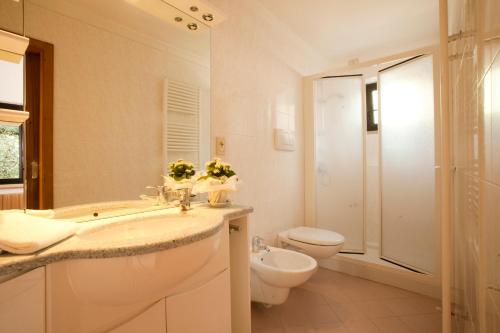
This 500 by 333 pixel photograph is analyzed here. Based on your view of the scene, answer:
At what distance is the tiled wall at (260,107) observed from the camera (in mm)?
1741

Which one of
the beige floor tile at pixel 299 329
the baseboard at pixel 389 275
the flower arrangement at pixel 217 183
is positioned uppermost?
the flower arrangement at pixel 217 183

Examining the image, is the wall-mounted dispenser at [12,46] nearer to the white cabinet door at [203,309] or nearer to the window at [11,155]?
the window at [11,155]

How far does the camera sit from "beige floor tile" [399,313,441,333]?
1.58 metres

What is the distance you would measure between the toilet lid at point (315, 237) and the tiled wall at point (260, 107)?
0.17m

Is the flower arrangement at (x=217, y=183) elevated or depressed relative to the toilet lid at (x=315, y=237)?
elevated

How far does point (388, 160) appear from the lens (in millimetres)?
2322

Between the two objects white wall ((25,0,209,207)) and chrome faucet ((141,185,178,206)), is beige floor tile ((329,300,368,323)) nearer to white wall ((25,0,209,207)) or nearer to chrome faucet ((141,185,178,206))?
chrome faucet ((141,185,178,206))

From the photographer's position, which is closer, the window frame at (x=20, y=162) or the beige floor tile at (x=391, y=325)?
the window frame at (x=20, y=162)

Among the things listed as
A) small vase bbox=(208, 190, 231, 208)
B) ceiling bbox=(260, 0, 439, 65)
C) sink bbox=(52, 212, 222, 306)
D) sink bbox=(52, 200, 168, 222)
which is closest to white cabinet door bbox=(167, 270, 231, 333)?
sink bbox=(52, 212, 222, 306)

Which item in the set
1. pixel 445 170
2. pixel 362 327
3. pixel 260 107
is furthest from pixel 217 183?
pixel 362 327

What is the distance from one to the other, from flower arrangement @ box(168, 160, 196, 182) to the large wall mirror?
0.05 metres

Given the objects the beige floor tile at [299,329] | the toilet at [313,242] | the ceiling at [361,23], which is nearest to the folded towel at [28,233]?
the beige floor tile at [299,329]

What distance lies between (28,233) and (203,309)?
2.21 ft

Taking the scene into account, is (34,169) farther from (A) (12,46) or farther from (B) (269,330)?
(B) (269,330)
